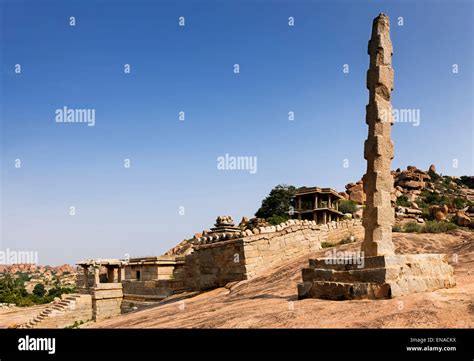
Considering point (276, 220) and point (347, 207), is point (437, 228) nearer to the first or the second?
point (276, 220)

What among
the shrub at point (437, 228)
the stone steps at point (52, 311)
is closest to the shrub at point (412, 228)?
the shrub at point (437, 228)

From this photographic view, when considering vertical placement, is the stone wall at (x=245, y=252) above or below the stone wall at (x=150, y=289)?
above

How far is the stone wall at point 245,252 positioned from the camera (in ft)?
41.4

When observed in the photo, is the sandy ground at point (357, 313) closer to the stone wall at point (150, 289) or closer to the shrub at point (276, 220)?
the stone wall at point (150, 289)

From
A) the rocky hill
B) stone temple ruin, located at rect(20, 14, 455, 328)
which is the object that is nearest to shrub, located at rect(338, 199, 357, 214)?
the rocky hill

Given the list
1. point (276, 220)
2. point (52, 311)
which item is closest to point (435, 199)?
point (276, 220)

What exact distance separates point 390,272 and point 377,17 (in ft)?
15.5

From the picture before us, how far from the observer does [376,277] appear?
20.1 feet

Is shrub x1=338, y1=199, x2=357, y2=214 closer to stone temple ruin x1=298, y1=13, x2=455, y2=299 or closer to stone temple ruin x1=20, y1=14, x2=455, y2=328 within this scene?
stone temple ruin x1=20, y1=14, x2=455, y2=328

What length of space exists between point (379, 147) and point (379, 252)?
6.07 feet

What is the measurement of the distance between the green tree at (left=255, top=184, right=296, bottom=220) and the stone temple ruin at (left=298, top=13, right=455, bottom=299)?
3742 centimetres
